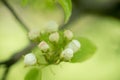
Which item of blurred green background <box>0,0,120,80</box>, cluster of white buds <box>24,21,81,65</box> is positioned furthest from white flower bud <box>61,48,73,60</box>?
blurred green background <box>0,0,120,80</box>

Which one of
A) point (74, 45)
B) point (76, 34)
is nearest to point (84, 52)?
point (74, 45)

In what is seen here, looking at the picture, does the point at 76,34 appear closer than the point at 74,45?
No

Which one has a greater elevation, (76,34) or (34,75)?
(76,34)

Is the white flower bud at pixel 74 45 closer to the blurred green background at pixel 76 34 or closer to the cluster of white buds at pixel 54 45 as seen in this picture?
the cluster of white buds at pixel 54 45

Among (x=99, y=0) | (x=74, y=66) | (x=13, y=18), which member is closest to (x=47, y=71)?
(x=74, y=66)

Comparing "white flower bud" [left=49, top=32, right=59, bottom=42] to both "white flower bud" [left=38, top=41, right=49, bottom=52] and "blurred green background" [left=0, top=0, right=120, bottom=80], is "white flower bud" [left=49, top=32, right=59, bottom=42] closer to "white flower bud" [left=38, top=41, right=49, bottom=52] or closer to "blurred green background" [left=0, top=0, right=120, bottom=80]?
"white flower bud" [left=38, top=41, right=49, bottom=52]

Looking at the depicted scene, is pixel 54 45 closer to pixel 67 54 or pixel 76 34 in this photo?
pixel 67 54

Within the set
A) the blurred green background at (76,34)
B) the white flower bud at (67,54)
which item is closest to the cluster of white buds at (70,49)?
the white flower bud at (67,54)
